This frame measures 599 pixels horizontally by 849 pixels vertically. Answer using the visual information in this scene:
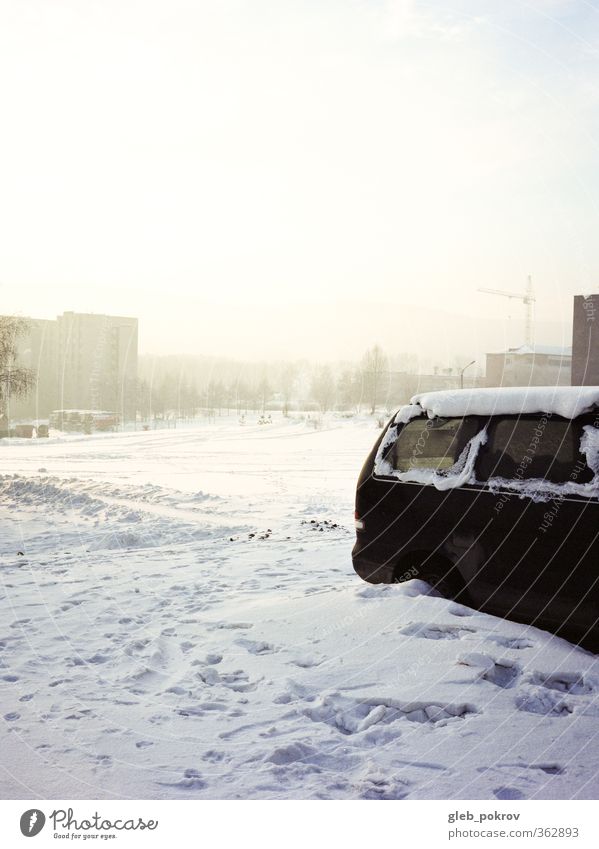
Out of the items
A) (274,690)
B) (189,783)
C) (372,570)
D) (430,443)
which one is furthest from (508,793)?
(430,443)

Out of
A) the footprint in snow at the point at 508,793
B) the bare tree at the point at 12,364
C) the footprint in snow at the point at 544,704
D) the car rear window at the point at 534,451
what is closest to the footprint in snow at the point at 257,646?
the footprint in snow at the point at 544,704

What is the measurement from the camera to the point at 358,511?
20.5ft

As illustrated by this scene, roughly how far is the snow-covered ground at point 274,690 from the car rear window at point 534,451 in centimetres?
112

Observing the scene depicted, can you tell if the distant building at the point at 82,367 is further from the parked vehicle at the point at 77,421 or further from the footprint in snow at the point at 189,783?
the footprint in snow at the point at 189,783

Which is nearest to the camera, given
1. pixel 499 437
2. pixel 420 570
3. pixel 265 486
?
pixel 499 437

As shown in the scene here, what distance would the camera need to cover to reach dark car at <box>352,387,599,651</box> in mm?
4496

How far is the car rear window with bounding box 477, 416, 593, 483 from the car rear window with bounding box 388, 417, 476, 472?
0.91ft

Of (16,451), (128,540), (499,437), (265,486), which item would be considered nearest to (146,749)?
(499,437)

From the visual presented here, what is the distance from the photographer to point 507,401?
5.15 m

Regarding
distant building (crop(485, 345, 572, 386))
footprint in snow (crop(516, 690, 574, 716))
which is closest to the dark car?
footprint in snow (crop(516, 690, 574, 716))

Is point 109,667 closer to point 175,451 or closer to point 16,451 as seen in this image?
point 175,451

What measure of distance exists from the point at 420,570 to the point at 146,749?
2790 mm

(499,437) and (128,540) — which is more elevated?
(499,437)

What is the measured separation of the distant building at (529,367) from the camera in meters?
45.4
